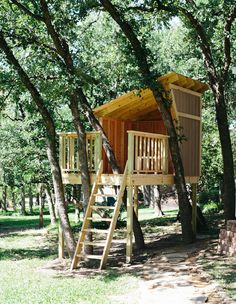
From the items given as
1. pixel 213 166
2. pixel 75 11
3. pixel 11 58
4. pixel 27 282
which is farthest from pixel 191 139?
pixel 213 166

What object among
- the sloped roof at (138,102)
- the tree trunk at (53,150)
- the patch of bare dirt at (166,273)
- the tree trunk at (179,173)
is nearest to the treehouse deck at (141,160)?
the tree trunk at (179,173)

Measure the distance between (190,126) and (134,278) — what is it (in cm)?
602

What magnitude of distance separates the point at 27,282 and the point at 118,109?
20.0 feet

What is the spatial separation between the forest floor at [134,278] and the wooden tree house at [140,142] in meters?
0.76

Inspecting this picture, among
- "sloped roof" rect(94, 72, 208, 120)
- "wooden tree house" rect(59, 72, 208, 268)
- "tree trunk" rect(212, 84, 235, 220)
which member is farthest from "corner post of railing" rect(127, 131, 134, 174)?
"tree trunk" rect(212, 84, 235, 220)

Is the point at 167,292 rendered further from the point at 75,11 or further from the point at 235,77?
the point at 235,77

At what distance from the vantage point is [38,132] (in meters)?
21.6

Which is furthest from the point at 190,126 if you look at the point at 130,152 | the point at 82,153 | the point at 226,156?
the point at 82,153

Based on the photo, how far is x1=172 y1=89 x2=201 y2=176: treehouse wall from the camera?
13.4 meters

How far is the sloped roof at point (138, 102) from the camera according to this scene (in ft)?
41.6

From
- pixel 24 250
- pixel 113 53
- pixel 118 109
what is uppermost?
pixel 113 53

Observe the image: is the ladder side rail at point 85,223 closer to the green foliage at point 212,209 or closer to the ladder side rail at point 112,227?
the ladder side rail at point 112,227

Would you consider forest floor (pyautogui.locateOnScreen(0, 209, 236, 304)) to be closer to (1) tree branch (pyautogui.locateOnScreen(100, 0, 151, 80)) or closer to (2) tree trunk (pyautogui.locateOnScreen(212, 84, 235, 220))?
(2) tree trunk (pyautogui.locateOnScreen(212, 84, 235, 220))

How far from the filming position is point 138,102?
13.8 m
